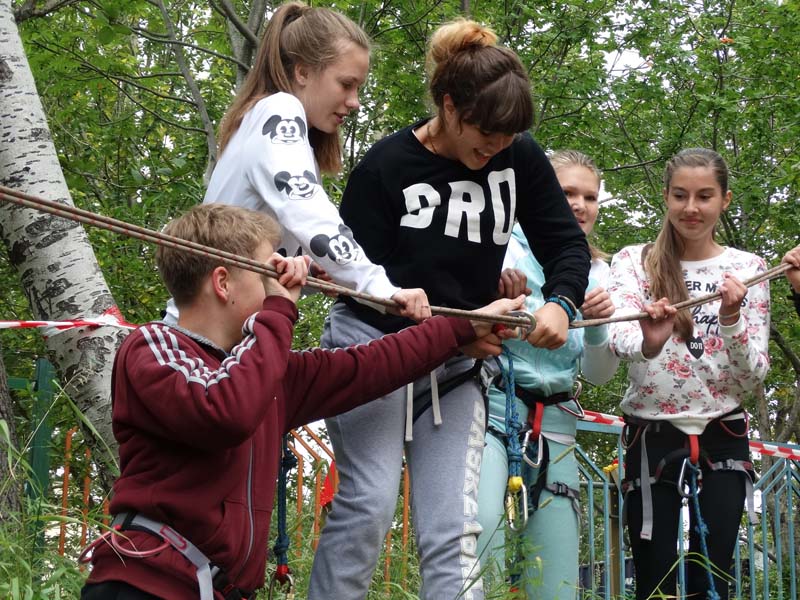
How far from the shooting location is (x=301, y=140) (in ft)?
9.23

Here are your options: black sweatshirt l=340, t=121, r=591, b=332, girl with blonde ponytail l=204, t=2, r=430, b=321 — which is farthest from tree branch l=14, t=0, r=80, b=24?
black sweatshirt l=340, t=121, r=591, b=332

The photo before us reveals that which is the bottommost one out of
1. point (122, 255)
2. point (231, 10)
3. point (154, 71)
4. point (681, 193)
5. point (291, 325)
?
point (291, 325)

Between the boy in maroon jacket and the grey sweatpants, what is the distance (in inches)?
8.9

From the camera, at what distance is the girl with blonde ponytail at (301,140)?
267 centimetres

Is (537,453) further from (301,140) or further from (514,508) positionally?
(301,140)

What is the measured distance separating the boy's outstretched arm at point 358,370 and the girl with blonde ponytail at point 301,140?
17 centimetres

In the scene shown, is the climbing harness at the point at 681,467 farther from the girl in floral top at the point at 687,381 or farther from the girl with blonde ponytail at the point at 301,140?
the girl with blonde ponytail at the point at 301,140

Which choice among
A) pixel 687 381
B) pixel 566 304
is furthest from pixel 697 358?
pixel 566 304

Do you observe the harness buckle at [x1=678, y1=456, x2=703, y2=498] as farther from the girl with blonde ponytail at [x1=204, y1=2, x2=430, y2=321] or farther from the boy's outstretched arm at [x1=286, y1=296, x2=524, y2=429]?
the girl with blonde ponytail at [x1=204, y1=2, x2=430, y2=321]

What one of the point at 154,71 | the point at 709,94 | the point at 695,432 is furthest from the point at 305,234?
the point at 709,94

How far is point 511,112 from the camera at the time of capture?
284 cm

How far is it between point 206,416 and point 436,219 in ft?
3.21

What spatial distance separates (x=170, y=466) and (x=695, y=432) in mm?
2159

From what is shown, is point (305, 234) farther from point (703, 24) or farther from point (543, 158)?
point (703, 24)
